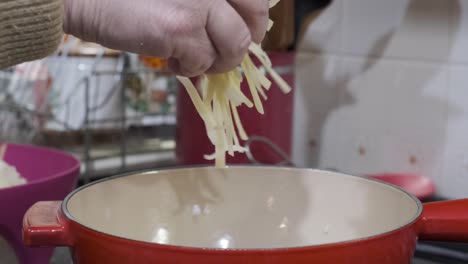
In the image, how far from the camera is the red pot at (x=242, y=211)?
46 centimetres

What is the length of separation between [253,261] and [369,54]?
0.58m

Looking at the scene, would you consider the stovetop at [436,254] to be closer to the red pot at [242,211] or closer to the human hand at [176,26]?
the red pot at [242,211]

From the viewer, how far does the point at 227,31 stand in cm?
43

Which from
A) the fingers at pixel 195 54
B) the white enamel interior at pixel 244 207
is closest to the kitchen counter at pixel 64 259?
the white enamel interior at pixel 244 207

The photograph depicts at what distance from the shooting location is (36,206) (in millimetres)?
471

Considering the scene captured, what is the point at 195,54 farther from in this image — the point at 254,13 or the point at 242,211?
the point at 242,211

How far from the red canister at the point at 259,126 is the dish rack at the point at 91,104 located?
0.13 m

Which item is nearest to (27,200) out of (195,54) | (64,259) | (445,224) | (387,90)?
(64,259)

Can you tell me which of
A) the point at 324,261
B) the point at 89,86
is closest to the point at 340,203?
the point at 324,261

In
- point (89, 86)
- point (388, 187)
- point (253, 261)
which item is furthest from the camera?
point (89, 86)

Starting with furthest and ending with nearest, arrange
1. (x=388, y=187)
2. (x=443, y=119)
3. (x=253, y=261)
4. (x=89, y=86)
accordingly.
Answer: (x=89, y=86)
(x=443, y=119)
(x=388, y=187)
(x=253, y=261)

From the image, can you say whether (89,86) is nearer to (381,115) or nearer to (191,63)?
(381,115)

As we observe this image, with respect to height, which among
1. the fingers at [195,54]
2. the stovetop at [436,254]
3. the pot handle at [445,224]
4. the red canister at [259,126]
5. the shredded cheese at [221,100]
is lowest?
the stovetop at [436,254]

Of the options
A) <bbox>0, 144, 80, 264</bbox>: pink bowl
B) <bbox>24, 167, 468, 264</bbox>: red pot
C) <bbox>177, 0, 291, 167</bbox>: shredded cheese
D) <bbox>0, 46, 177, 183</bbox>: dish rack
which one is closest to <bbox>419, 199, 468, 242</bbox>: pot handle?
<bbox>24, 167, 468, 264</bbox>: red pot
